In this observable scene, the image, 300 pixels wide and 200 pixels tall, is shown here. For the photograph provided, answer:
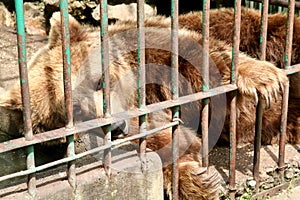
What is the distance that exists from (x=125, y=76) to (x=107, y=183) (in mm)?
1041

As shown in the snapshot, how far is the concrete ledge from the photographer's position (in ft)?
6.97

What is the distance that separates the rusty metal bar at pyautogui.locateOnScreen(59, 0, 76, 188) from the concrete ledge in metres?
0.06

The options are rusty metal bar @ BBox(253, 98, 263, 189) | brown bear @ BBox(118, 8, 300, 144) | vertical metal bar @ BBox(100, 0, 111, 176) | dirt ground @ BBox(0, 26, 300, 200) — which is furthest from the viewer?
brown bear @ BBox(118, 8, 300, 144)

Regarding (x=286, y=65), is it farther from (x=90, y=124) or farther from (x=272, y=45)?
(x=90, y=124)

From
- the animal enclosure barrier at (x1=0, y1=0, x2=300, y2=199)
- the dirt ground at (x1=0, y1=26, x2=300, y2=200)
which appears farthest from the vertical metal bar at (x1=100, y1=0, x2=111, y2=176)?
the dirt ground at (x1=0, y1=26, x2=300, y2=200)

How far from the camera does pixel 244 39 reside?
3.59m

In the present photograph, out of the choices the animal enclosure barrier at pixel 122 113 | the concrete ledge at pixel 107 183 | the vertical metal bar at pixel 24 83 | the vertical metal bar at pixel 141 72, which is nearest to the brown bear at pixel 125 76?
the animal enclosure barrier at pixel 122 113

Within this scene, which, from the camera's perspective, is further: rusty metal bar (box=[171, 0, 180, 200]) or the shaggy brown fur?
the shaggy brown fur

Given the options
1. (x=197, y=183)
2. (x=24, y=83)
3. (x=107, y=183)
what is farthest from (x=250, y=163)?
(x=24, y=83)

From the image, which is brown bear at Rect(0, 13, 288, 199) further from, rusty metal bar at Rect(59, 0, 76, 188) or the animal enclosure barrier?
rusty metal bar at Rect(59, 0, 76, 188)

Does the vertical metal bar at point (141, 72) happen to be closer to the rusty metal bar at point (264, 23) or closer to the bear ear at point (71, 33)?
the rusty metal bar at point (264, 23)

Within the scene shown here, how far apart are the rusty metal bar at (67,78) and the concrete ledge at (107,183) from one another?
0.20ft

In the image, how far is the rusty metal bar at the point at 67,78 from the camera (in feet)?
6.52

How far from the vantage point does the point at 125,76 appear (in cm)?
321
